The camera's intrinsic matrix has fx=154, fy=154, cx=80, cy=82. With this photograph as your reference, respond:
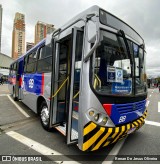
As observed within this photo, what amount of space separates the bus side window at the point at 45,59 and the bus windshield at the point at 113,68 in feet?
6.10

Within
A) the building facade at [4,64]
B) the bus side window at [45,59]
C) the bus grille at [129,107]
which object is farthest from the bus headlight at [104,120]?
the building facade at [4,64]

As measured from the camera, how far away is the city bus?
9.23ft

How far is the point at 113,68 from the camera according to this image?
125 inches

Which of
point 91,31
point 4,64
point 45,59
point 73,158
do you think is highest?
point 4,64

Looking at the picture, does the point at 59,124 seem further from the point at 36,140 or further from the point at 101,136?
the point at 101,136

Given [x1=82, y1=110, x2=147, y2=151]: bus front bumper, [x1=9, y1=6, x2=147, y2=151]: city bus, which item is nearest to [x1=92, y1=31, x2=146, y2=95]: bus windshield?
[x1=9, y1=6, x2=147, y2=151]: city bus

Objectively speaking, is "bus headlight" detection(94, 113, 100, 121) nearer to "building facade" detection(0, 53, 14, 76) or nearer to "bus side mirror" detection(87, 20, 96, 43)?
"bus side mirror" detection(87, 20, 96, 43)

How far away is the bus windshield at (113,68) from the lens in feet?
9.68

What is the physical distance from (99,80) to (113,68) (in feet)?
1.52

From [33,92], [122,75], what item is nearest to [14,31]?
[33,92]

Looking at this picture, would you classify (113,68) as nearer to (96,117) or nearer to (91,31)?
(91,31)

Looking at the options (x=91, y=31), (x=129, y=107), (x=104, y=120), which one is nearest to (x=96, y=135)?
(x=104, y=120)

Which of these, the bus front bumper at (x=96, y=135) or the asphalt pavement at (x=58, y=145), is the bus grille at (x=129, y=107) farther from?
the asphalt pavement at (x=58, y=145)

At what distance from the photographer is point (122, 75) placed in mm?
3320
